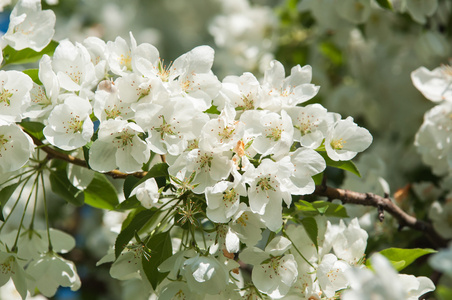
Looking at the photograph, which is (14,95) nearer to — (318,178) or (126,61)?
(126,61)

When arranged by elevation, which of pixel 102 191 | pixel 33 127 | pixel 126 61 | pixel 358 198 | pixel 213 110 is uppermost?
pixel 126 61

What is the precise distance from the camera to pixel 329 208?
196 cm

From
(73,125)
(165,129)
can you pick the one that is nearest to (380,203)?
(165,129)

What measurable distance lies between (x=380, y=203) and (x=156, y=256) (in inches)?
32.6

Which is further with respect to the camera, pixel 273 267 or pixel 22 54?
pixel 22 54

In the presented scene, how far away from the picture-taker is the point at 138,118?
1.69 meters

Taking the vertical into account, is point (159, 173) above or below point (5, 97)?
below

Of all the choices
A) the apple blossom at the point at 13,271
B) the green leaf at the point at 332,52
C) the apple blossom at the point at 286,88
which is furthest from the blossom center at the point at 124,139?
the green leaf at the point at 332,52

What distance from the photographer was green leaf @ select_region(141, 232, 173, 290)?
1.81 m

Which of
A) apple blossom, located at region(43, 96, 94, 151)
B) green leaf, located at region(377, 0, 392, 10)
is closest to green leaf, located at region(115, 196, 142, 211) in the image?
apple blossom, located at region(43, 96, 94, 151)

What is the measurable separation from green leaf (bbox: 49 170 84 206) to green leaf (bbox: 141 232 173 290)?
0.35m

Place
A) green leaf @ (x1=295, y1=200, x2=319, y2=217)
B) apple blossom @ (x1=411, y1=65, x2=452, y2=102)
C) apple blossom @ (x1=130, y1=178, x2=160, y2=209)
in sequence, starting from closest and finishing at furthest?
apple blossom @ (x1=130, y1=178, x2=160, y2=209) < green leaf @ (x1=295, y1=200, x2=319, y2=217) < apple blossom @ (x1=411, y1=65, x2=452, y2=102)

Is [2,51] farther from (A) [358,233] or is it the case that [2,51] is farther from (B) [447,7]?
(B) [447,7]

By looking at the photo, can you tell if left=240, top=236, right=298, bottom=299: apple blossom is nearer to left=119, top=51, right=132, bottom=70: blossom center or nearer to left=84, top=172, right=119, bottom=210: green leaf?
left=84, top=172, right=119, bottom=210: green leaf
